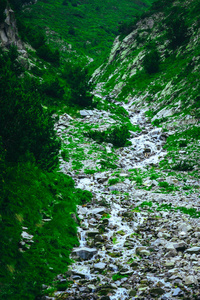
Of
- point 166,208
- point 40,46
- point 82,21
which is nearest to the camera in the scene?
point 166,208

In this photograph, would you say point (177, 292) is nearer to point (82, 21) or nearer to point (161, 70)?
point (161, 70)

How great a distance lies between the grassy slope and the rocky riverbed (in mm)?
58715

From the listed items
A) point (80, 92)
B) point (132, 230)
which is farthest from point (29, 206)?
point (80, 92)

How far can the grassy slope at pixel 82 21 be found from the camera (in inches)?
2729

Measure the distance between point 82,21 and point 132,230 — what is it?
99423mm

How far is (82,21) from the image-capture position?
88.2 m

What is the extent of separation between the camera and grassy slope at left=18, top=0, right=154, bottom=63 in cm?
6931

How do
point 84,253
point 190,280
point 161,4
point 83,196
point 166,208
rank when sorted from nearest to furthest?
point 190,280 < point 84,253 < point 166,208 < point 83,196 < point 161,4

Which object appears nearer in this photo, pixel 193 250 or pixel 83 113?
pixel 193 250

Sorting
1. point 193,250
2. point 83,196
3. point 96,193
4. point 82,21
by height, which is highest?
point 82,21

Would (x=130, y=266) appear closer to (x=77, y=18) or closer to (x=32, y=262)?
(x=32, y=262)

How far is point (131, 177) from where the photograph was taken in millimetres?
13688

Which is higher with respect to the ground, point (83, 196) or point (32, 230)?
point (83, 196)

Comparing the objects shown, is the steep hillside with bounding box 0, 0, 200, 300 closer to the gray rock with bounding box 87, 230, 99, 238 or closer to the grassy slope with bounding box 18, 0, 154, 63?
the gray rock with bounding box 87, 230, 99, 238
